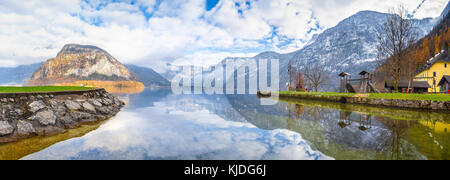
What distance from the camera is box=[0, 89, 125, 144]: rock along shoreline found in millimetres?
8023

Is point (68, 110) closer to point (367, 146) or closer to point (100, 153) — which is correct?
point (100, 153)

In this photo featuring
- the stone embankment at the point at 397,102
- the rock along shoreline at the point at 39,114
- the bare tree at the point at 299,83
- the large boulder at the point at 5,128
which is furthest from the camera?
the bare tree at the point at 299,83

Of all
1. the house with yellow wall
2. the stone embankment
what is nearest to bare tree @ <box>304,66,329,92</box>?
the house with yellow wall

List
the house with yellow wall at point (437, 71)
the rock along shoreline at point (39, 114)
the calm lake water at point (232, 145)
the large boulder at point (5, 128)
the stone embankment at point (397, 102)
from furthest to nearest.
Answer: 1. the house with yellow wall at point (437, 71)
2. the stone embankment at point (397, 102)
3. the rock along shoreline at point (39, 114)
4. the large boulder at point (5, 128)
5. the calm lake water at point (232, 145)

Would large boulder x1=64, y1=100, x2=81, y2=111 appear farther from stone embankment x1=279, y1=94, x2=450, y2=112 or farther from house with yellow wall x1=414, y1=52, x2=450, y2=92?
house with yellow wall x1=414, y1=52, x2=450, y2=92

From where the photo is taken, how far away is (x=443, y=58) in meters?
48.7

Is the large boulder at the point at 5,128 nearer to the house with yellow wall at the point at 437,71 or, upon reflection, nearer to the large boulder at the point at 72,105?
the large boulder at the point at 72,105

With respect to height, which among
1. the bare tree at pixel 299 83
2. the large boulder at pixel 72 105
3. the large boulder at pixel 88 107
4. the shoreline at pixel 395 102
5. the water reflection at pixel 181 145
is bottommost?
the water reflection at pixel 181 145

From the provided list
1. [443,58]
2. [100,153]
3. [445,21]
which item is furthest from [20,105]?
[445,21]

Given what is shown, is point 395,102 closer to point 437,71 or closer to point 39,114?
point 39,114

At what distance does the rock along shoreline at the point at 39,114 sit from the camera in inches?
316

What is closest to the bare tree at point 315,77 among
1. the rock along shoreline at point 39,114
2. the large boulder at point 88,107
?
the large boulder at point 88,107

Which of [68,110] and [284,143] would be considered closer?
[284,143]
